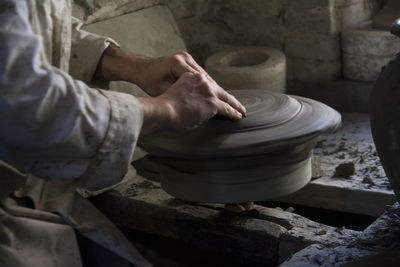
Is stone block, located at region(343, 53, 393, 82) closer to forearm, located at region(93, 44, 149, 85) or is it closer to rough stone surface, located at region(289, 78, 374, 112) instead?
rough stone surface, located at region(289, 78, 374, 112)

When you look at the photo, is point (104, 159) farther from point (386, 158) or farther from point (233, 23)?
point (233, 23)

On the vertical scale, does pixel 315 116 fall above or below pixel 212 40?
above

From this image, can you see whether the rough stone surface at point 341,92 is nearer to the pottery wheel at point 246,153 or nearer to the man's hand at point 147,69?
the pottery wheel at point 246,153

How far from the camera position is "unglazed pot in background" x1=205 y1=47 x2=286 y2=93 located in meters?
3.60

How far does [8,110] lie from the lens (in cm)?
152

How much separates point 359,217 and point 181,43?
168 cm

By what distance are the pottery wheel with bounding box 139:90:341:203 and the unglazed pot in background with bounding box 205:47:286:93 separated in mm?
1294

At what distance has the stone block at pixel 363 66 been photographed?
373cm

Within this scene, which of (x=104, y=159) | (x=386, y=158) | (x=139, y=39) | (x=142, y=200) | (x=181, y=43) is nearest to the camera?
(x=104, y=159)

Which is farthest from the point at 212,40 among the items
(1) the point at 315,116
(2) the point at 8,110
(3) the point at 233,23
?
(2) the point at 8,110

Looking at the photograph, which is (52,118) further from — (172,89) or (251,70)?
(251,70)

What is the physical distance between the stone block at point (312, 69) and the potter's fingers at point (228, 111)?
6.59ft

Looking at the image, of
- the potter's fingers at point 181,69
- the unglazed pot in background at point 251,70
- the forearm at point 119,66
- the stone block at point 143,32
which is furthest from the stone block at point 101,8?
the potter's fingers at point 181,69

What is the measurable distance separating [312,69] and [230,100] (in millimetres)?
2105
